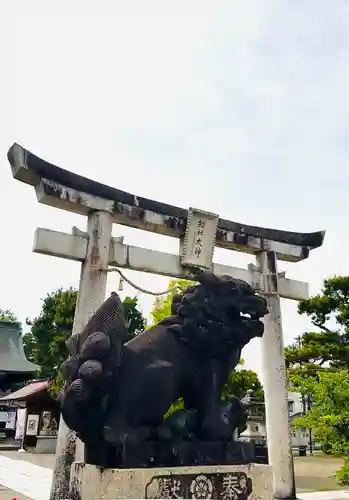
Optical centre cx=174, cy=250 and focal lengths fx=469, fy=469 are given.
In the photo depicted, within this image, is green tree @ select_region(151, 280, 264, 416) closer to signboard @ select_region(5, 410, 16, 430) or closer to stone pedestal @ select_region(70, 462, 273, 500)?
stone pedestal @ select_region(70, 462, 273, 500)

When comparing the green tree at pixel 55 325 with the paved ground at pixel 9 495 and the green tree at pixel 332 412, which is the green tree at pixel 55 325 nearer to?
the paved ground at pixel 9 495

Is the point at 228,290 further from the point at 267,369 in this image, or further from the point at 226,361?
the point at 267,369

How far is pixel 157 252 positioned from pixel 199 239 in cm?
79

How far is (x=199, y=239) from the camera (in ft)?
26.1

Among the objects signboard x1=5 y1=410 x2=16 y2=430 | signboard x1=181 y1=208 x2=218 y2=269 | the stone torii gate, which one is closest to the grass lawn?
the stone torii gate

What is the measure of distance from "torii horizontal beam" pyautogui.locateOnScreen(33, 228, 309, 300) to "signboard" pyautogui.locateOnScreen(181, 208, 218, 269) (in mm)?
208

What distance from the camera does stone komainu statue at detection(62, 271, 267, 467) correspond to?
10.0 feet

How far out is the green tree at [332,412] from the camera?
691 centimetres

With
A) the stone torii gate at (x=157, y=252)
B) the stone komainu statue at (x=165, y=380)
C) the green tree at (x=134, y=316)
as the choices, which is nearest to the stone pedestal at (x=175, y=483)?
the stone komainu statue at (x=165, y=380)

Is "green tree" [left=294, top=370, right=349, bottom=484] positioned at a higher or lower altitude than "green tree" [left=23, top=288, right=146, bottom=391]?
lower

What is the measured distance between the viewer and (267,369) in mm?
8133

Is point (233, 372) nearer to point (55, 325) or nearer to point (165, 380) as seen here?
point (165, 380)

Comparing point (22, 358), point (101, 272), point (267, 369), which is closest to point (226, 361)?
point (101, 272)

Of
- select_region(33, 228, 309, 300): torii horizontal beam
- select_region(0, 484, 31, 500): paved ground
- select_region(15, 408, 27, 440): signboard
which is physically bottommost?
select_region(0, 484, 31, 500): paved ground
